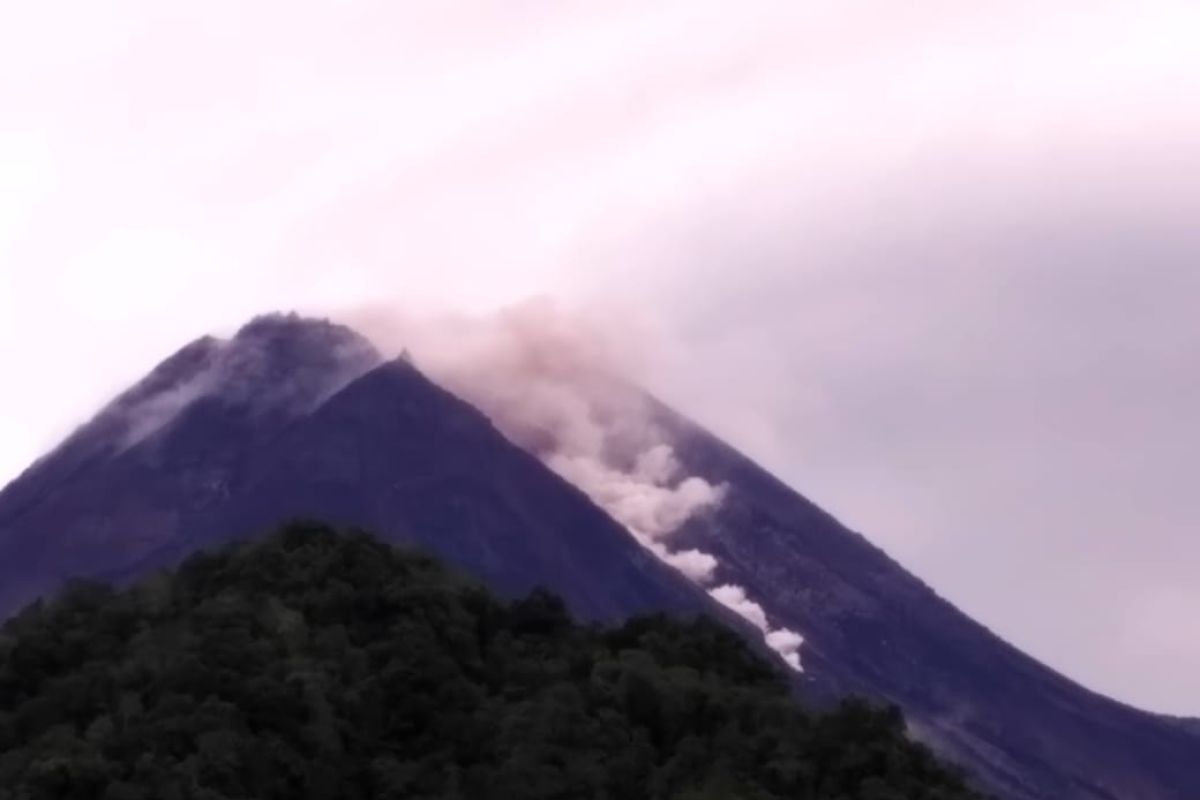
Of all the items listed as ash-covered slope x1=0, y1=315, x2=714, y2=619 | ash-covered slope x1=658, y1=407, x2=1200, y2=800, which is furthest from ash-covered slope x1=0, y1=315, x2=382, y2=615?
ash-covered slope x1=658, y1=407, x2=1200, y2=800

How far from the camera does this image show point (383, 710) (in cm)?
3209

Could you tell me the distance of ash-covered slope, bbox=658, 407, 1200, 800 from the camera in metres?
82.4

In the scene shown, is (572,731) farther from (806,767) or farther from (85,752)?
(85,752)

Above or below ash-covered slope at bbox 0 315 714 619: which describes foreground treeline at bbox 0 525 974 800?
below

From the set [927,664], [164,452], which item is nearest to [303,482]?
[164,452]

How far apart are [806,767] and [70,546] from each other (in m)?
53.2

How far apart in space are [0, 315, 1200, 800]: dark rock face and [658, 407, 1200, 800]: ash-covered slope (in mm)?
104

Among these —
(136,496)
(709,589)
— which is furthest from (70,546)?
(709,589)

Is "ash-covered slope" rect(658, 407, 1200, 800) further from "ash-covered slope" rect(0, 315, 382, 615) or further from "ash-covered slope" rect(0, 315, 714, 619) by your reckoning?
"ash-covered slope" rect(0, 315, 382, 615)

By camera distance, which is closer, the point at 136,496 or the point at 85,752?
the point at 85,752

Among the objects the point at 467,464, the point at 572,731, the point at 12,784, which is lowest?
the point at 12,784

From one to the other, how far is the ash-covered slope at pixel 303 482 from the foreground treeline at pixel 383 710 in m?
38.2

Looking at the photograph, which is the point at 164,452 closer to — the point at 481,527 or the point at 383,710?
the point at 481,527

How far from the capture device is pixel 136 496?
84.4 m
